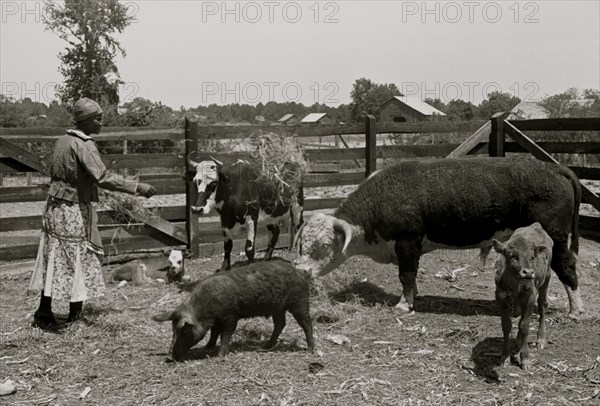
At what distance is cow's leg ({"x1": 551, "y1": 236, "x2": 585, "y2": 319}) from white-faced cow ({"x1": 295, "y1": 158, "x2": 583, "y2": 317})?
11 mm

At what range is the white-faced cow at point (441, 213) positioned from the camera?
7.39 metres

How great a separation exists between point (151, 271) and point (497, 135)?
6.76 meters

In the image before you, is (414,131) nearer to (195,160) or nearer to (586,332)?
(195,160)

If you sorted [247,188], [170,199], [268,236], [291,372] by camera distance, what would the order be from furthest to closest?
[170,199], [268,236], [247,188], [291,372]

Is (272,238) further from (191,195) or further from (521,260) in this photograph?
(521,260)

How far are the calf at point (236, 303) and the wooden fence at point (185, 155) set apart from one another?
387 centimetres

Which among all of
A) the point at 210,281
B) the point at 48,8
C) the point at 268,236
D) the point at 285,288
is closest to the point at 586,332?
the point at 285,288

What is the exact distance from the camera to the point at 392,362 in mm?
5754

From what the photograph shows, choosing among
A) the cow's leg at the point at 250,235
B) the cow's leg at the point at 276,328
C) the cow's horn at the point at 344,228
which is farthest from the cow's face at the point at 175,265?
the cow's leg at the point at 276,328

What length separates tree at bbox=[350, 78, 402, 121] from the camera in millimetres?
77938

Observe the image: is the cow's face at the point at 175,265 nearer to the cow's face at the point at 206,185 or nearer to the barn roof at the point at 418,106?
the cow's face at the point at 206,185

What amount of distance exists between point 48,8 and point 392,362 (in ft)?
151

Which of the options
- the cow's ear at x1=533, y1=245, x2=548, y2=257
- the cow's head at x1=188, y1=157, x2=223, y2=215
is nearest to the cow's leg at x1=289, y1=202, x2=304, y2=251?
the cow's head at x1=188, y1=157, x2=223, y2=215

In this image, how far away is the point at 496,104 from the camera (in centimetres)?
6638
